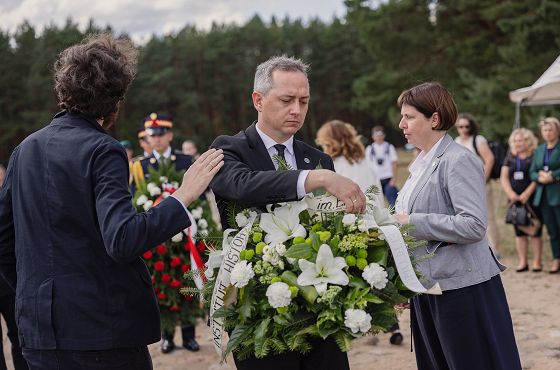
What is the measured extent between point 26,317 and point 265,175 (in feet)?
3.51

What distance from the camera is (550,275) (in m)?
9.14

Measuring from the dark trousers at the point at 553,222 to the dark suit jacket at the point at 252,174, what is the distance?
7097mm

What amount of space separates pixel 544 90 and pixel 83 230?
28.2 ft

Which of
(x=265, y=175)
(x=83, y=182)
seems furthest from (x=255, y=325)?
(x=83, y=182)

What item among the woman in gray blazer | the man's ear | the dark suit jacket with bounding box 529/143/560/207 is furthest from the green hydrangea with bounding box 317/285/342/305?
the dark suit jacket with bounding box 529/143/560/207

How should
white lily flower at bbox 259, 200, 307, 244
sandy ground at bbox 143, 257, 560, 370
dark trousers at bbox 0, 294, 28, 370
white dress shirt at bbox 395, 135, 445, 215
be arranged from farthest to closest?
sandy ground at bbox 143, 257, 560, 370, dark trousers at bbox 0, 294, 28, 370, white dress shirt at bbox 395, 135, 445, 215, white lily flower at bbox 259, 200, 307, 244

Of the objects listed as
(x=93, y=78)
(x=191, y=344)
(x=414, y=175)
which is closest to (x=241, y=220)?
(x=93, y=78)

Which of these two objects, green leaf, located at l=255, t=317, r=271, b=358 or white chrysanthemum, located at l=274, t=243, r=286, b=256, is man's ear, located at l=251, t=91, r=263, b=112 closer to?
white chrysanthemum, located at l=274, t=243, r=286, b=256

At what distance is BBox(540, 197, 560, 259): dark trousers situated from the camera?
9.37 meters

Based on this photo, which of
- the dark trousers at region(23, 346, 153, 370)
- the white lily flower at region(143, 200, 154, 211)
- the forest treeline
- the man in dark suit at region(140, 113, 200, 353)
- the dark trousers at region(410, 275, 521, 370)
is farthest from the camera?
the forest treeline

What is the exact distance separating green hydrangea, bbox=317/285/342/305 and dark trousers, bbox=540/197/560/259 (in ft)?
25.7

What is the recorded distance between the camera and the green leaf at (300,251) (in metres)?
2.51

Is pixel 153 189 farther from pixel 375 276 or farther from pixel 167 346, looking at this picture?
pixel 375 276

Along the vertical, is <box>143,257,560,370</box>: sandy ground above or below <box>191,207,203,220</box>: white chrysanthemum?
below
